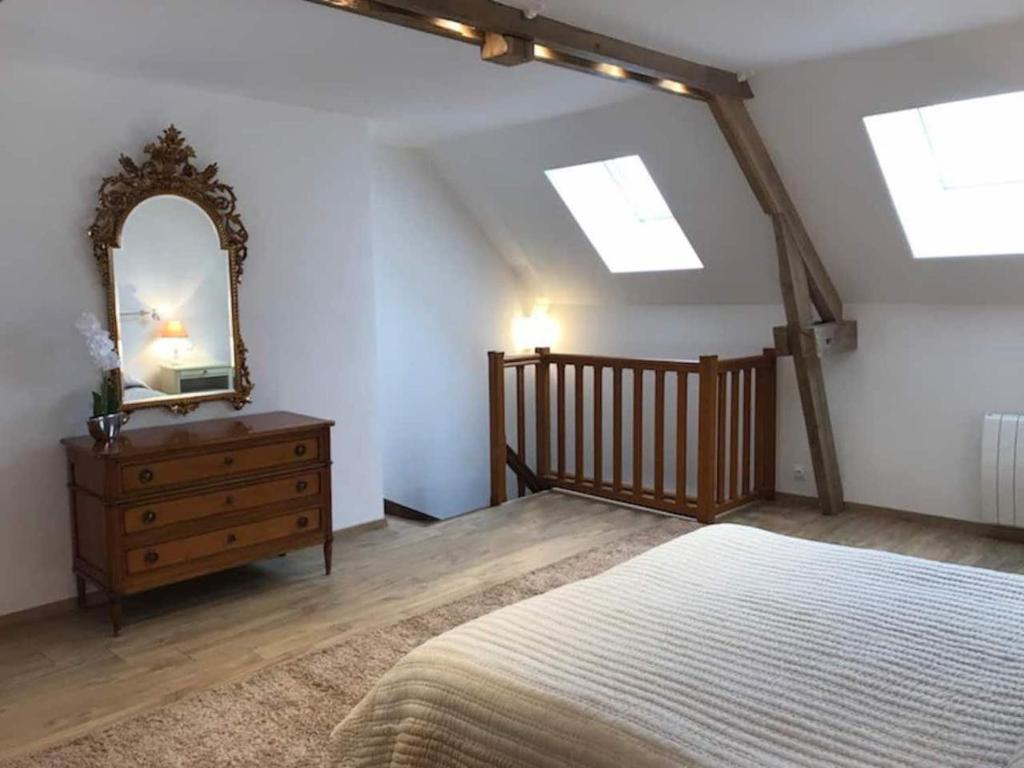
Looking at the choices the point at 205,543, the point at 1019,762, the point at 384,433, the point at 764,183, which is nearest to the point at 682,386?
the point at 764,183

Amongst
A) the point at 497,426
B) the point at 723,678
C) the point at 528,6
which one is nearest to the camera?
the point at 723,678

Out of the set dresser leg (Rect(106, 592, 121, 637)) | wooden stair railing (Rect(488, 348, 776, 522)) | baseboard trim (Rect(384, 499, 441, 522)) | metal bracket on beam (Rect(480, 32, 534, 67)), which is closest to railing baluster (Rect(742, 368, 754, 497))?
wooden stair railing (Rect(488, 348, 776, 522))

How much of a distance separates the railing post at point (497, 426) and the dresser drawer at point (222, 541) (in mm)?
1610

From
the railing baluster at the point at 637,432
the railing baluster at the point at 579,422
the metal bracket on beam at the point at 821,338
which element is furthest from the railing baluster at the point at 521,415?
the metal bracket on beam at the point at 821,338

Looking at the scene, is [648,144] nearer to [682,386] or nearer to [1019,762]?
[682,386]

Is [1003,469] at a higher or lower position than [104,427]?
lower

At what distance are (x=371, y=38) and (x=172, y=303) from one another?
152 cm

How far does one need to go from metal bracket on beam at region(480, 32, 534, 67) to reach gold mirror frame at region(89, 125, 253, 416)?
1543 mm

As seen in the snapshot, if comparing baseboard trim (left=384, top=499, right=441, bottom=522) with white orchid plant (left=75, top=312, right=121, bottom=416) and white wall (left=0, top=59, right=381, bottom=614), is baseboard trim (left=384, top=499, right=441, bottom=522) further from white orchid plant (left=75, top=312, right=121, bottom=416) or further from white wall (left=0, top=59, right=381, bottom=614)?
white orchid plant (left=75, top=312, right=121, bottom=416)

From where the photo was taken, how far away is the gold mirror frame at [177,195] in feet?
12.0

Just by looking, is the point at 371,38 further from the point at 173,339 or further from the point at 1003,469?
the point at 1003,469

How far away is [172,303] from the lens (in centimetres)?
388

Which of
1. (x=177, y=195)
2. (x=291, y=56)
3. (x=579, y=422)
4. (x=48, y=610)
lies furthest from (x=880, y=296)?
(x=48, y=610)

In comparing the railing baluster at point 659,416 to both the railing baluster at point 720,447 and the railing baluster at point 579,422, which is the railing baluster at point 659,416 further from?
the railing baluster at point 579,422
